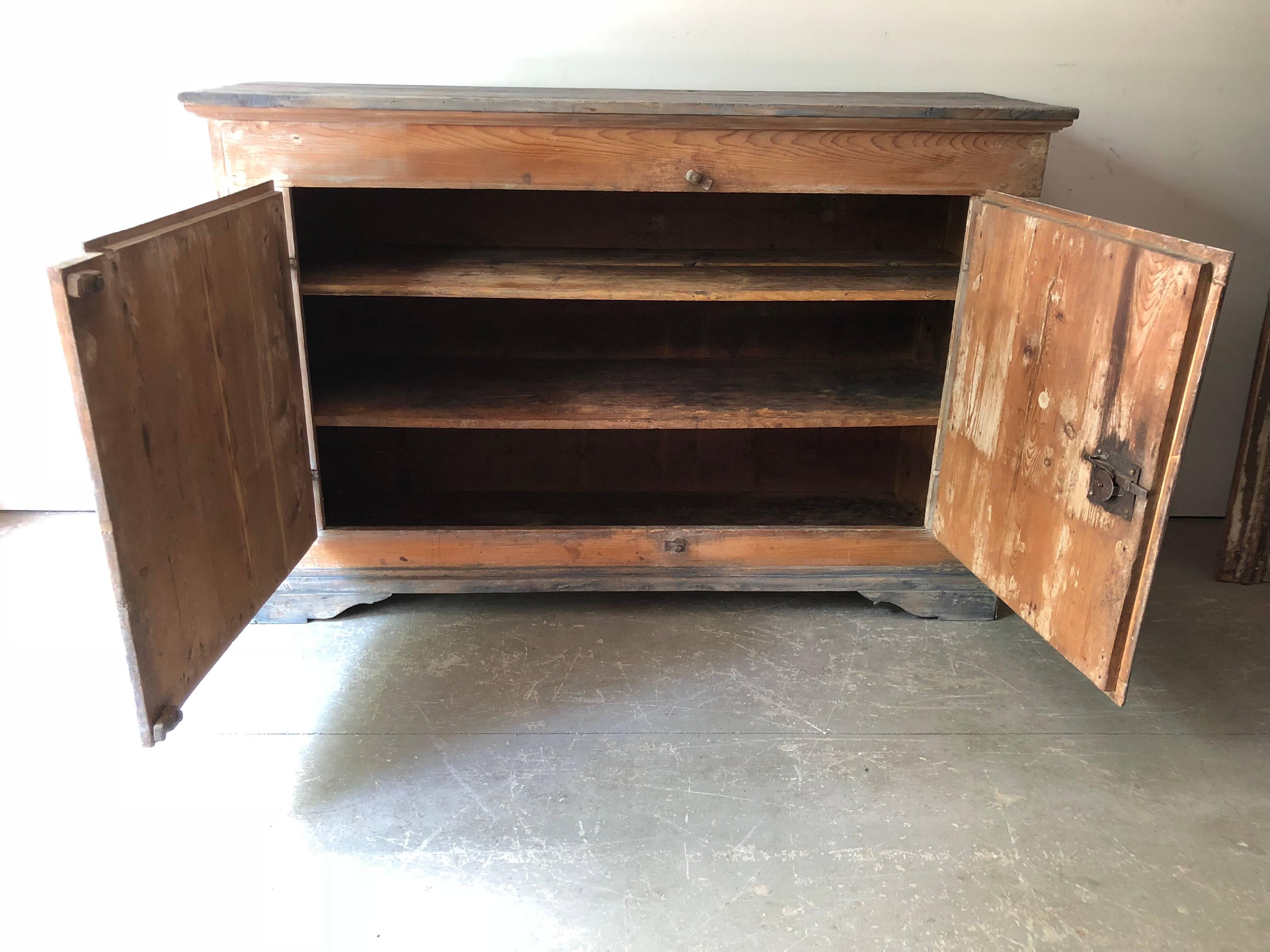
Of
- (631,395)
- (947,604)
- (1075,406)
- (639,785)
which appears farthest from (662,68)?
(639,785)

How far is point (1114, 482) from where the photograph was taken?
4.75 ft

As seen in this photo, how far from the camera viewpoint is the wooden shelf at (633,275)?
199cm

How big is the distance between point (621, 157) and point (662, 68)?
70 centimetres

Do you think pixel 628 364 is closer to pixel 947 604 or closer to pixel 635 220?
pixel 635 220

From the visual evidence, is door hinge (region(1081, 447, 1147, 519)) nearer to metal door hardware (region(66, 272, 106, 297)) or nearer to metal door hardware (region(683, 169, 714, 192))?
metal door hardware (region(683, 169, 714, 192))

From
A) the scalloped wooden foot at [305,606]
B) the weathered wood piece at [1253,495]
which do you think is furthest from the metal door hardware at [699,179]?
the weathered wood piece at [1253,495]

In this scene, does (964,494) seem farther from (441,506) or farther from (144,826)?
(144,826)

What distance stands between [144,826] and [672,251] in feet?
5.74

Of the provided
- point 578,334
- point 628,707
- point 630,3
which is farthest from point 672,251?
point 628,707

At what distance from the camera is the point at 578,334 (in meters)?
2.57

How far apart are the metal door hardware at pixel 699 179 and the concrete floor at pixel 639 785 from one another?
1.05 meters

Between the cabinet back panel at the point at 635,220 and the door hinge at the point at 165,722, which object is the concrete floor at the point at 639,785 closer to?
the door hinge at the point at 165,722

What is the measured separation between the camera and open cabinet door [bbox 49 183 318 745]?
1211 millimetres

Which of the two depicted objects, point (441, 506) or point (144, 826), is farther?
point (441, 506)
